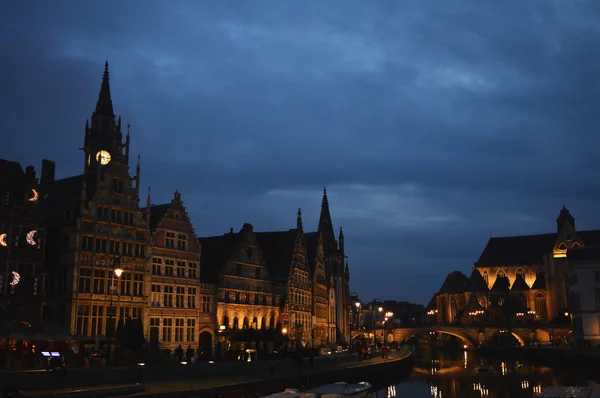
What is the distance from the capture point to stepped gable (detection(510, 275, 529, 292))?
438 ft

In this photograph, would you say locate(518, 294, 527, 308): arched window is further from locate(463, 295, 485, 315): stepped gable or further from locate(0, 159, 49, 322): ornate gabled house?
locate(0, 159, 49, 322): ornate gabled house

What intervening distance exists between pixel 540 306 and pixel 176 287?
99752 millimetres

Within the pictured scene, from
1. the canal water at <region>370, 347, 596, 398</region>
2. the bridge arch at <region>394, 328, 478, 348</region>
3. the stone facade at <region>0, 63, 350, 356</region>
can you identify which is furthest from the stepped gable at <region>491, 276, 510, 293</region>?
the stone facade at <region>0, 63, 350, 356</region>

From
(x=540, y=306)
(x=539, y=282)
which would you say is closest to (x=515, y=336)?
(x=540, y=306)

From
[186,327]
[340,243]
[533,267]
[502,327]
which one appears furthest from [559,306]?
[186,327]

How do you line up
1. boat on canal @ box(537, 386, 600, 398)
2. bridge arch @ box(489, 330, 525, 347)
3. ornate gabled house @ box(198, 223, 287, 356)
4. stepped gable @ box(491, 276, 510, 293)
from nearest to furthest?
boat on canal @ box(537, 386, 600, 398), ornate gabled house @ box(198, 223, 287, 356), bridge arch @ box(489, 330, 525, 347), stepped gable @ box(491, 276, 510, 293)

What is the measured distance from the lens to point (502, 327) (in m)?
112

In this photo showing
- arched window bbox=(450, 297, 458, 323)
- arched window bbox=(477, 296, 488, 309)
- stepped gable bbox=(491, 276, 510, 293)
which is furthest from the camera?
arched window bbox=(450, 297, 458, 323)

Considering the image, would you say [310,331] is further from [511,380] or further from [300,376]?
[300,376]

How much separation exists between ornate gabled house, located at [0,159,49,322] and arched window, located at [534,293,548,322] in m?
109

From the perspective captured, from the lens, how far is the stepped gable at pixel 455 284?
459 ft

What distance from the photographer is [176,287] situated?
171ft

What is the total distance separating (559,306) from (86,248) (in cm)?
10627

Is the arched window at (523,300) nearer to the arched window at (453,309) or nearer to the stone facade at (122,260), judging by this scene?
the arched window at (453,309)
